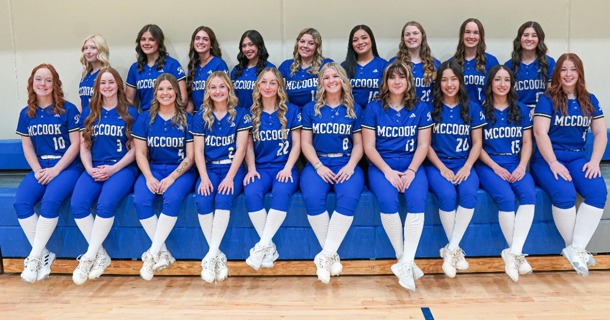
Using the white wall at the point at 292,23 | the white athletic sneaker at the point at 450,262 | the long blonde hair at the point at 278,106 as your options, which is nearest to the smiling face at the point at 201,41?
the white wall at the point at 292,23

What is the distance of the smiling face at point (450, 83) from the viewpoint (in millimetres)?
3151

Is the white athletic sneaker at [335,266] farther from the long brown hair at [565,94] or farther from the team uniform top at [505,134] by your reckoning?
the long brown hair at [565,94]

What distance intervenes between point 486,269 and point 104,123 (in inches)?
98.4

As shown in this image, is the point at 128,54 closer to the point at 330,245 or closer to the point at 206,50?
the point at 206,50

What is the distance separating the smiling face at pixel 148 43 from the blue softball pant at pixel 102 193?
1.02 m

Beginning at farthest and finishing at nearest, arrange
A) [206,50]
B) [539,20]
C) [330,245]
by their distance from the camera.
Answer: [539,20], [206,50], [330,245]

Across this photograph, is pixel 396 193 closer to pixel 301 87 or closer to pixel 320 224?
pixel 320 224

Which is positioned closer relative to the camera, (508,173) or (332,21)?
(508,173)

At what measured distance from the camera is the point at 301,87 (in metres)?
3.58

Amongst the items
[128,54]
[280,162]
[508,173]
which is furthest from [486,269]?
[128,54]

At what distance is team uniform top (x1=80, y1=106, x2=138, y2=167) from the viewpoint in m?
3.27

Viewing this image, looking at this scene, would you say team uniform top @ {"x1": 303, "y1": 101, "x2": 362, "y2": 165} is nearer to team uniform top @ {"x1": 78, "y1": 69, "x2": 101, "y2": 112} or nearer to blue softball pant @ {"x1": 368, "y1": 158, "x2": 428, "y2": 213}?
blue softball pant @ {"x1": 368, "y1": 158, "x2": 428, "y2": 213}

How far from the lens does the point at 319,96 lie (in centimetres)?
323

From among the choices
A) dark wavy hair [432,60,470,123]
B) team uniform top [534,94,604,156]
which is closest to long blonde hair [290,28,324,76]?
dark wavy hair [432,60,470,123]
